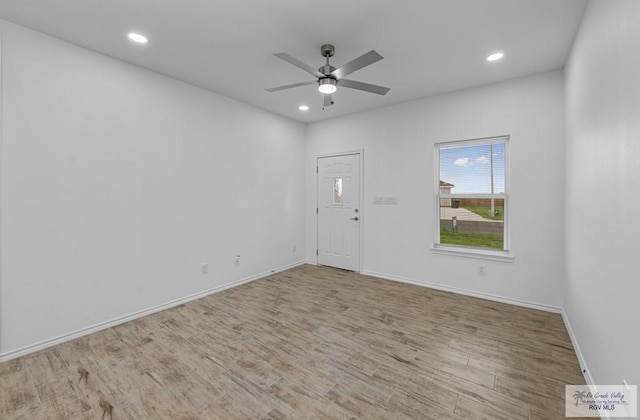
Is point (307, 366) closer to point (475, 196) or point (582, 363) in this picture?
point (582, 363)

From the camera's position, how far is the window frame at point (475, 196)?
3.46 m

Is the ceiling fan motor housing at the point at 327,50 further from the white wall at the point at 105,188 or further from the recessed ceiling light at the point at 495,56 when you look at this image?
the white wall at the point at 105,188

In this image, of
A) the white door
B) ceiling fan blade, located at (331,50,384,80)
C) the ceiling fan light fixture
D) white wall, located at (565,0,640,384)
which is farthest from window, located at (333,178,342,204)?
white wall, located at (565,0,640,384)

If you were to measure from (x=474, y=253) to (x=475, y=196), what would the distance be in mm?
788

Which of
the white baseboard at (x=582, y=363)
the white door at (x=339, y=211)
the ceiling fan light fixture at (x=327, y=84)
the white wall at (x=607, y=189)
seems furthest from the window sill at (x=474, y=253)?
the ceiling fan light fixture at (x=327, y=84)

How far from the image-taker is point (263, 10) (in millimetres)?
Result: 2141

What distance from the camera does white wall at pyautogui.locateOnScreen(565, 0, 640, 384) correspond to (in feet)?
4.24

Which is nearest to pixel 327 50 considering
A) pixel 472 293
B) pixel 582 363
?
pixel 582 363

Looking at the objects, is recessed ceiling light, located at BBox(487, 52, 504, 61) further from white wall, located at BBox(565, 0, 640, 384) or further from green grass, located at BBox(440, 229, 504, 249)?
green grass, located at BBox(440, 229, 504, 249)

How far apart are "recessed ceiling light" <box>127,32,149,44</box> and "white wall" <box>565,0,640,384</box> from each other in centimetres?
343

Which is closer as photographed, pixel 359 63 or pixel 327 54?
pixel 359 63

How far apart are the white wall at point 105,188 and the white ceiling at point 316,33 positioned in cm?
36

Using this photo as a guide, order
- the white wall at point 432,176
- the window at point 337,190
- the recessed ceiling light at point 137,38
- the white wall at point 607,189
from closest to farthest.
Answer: the white wall at point 607,189 → the recessed ceiling light at point 137,38 → the white wall at point 432,176 → the window at point 337,190

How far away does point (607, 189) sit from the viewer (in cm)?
163
